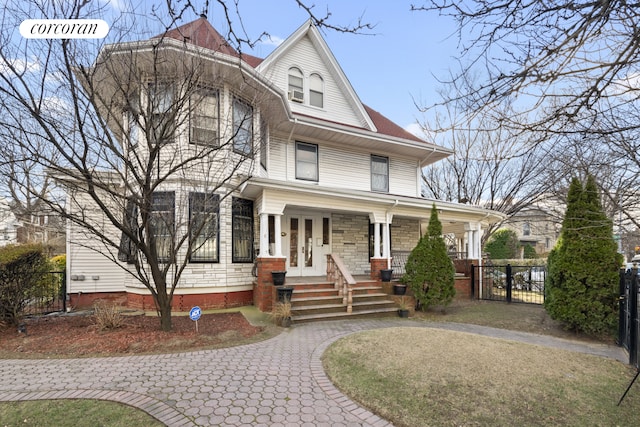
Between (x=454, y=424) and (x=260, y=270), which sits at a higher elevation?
(x=260, y=270)

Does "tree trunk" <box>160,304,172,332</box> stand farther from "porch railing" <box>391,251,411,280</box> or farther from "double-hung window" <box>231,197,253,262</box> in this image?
"porch railing" <box>391,251,411,280</box>

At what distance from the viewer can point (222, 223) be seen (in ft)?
30.0

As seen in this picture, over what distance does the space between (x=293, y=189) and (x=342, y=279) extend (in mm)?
2854

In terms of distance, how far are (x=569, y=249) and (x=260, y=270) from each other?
722 cm

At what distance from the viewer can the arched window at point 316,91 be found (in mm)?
12828

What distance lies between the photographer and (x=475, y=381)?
13.6ft

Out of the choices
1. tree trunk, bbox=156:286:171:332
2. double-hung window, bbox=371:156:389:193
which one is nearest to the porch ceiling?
double-hung window, bbox=371:156:389:193

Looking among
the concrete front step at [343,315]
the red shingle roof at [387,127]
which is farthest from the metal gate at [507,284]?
the red shingle roof at [387,127]

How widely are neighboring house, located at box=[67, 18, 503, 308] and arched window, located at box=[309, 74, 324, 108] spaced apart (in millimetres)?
43

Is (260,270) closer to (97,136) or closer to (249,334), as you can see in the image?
(249,334)

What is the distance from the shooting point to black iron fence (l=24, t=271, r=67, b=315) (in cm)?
769

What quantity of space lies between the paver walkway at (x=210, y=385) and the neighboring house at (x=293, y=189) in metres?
3.38

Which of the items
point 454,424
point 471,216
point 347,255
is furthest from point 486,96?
point 471,216

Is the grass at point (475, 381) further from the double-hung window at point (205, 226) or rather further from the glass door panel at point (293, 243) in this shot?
the glass door panel at point (293, 243)
